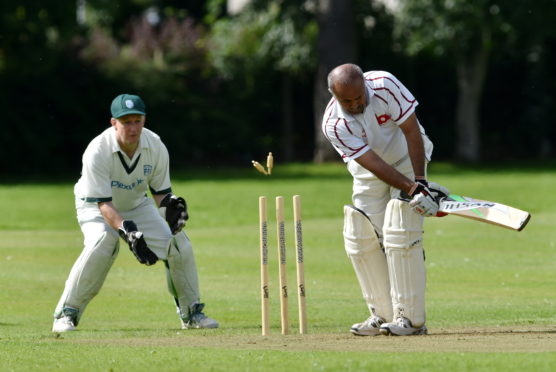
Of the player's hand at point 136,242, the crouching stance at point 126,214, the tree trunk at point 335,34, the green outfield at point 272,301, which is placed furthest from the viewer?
the tree trunk at point 335,34

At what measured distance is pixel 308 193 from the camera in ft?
74.0

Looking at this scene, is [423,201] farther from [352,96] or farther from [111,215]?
[111,215]

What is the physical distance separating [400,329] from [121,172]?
2.48 metres

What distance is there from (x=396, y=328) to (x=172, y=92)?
26.1 meters

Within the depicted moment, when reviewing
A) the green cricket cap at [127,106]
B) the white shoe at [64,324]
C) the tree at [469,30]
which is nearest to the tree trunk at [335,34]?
the tree at [469,30]

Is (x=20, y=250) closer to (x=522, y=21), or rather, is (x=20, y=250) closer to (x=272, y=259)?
(x=272, y=259)

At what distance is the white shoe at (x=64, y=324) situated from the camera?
865 cm

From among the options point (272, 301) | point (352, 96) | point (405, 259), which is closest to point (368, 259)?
point (405, 259)

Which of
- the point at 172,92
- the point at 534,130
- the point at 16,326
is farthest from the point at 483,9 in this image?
the point at 16,326

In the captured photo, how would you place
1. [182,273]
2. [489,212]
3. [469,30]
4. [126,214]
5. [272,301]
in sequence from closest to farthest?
[489,212] → [182,273] → [126,214] → [272,301] → [469,30]

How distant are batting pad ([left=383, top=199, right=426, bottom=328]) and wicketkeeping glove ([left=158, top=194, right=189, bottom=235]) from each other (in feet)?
5.64

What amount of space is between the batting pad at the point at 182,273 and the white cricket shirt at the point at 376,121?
1704 mm

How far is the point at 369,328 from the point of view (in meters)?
8.01

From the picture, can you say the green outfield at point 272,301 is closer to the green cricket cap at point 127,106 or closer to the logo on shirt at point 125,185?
the logo on shirt at point 125,185
